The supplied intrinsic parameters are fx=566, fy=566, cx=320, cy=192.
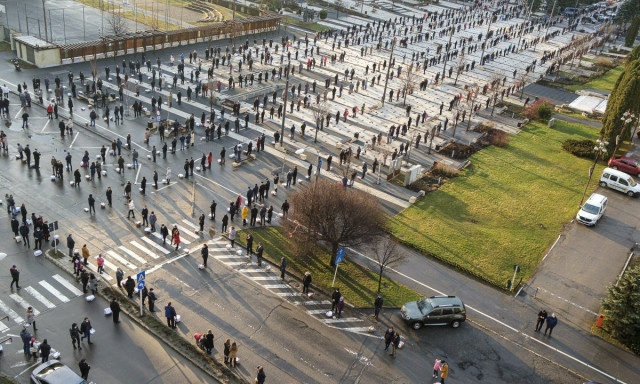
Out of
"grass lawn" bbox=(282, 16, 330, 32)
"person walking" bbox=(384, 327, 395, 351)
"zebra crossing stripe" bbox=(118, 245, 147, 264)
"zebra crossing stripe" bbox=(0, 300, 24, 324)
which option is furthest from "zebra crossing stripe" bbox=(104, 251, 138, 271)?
"grass lawn" bbox=(282, 16, 330, 32)

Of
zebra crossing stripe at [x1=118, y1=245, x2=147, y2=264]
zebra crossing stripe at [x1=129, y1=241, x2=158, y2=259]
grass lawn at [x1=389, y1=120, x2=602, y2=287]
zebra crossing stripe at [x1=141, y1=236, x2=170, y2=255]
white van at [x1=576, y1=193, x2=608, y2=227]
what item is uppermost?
white van at [x1=576, y1=193, x2=608, y2=227]

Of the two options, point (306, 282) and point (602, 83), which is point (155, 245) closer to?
point (306, 282)

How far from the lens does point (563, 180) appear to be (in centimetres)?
4178

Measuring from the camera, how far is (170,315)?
22.9 metres

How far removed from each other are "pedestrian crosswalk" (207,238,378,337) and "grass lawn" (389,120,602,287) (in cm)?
761

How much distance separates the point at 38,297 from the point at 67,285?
1278mm

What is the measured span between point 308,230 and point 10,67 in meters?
36.1

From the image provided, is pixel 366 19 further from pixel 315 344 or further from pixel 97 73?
pixel 315 344

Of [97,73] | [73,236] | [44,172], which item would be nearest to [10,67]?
[97,73]

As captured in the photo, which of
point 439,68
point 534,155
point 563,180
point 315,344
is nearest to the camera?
point 315,344

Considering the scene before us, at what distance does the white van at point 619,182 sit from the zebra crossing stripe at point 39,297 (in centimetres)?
3652

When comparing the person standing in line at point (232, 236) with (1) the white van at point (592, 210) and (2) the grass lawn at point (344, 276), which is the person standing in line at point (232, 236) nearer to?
(2) the grass lawn at point (344, 276)

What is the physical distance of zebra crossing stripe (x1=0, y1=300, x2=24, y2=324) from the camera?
892 inches

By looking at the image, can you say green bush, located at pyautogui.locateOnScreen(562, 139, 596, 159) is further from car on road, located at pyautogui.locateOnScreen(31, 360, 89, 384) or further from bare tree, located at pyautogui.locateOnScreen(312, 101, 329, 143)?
car on road, located at pyautogui.locateOnScreen(31, 360, 89, 384)
